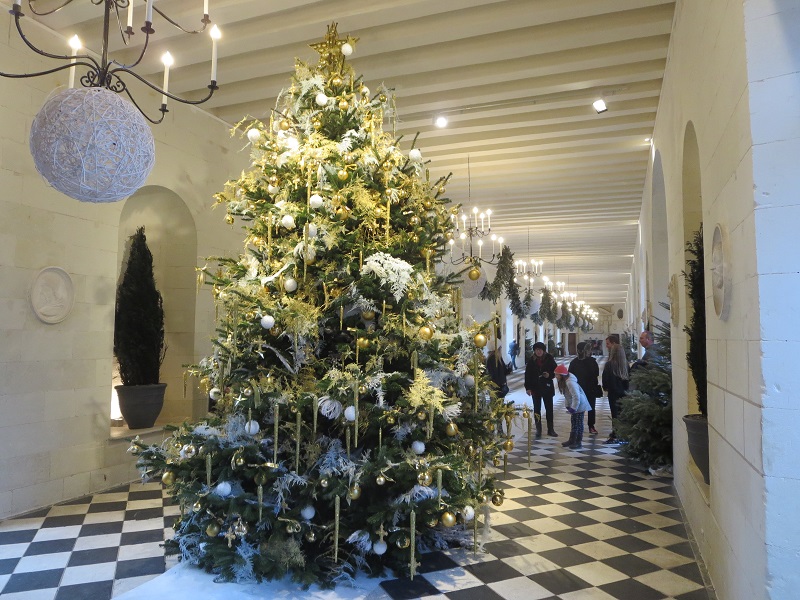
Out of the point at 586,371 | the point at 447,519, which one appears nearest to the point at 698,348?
the point at 447,519

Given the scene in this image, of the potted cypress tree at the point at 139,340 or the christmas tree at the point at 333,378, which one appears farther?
the potted cypress tree at the point at 139,340

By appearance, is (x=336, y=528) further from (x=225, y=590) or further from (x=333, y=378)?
(x=333, y=378)

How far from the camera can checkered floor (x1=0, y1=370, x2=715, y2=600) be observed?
305 cm

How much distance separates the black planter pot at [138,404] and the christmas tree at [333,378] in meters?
2.45

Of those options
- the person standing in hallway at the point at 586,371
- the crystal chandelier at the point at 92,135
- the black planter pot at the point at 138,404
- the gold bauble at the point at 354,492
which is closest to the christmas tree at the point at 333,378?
the gold bauble at the point at 354,492

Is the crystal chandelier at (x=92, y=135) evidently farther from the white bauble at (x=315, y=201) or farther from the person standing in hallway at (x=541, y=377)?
the person standing in hallway at (x=541, y=377)

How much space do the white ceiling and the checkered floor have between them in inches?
153

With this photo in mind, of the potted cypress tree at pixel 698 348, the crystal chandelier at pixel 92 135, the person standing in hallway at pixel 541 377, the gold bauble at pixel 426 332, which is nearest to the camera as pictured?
the crystal chandelier at pixel 92 135

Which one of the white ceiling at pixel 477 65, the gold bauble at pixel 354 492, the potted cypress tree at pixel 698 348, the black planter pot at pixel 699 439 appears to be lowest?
the gold bauble at pixel 354 492

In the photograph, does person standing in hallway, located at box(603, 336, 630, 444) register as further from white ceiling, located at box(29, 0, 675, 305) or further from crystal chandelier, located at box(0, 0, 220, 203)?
crystal chandelier, located at box(0, 0, 220, 203)

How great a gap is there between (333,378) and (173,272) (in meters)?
4.02

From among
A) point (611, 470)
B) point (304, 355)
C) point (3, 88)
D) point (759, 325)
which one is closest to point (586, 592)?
point (759, 325)

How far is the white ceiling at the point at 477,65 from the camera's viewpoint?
443cm

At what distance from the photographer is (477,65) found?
5.39m
